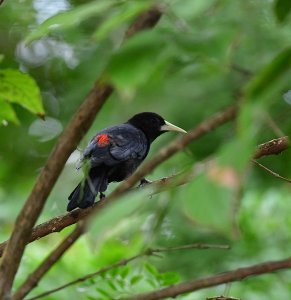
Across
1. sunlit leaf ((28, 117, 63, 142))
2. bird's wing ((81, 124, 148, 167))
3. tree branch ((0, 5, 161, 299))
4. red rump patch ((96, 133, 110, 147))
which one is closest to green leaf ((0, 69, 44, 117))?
tree branch ((0, 5, 161, 299))

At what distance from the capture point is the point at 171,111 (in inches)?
33.3

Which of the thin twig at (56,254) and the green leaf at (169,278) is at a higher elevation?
the thin twig at (56,254)

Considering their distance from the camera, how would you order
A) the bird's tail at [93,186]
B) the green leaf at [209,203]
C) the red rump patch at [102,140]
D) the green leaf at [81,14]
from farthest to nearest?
the red rump patch at [102,140], the bird's tail at [93,186], the green leaf at [81,14], the green leaf at [209,203]

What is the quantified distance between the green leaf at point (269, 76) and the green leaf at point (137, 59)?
11 cm

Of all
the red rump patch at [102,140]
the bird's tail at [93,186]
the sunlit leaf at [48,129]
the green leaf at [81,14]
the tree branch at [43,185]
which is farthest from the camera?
the red rump patch at [102,140]

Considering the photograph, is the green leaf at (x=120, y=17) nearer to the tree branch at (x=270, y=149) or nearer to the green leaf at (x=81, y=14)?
the green leaf at (x=81, y=14)

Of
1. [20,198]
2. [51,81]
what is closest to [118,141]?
[20,198]

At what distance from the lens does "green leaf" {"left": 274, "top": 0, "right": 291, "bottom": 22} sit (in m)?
0.87

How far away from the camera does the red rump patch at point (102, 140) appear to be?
10.3 feet

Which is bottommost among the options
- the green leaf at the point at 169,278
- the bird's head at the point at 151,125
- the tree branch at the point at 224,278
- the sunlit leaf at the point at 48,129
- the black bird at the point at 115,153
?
the bird's head at the point at 151,125

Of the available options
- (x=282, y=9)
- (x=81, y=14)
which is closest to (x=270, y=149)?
(x=282, y=9)

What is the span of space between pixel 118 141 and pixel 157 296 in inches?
97.9

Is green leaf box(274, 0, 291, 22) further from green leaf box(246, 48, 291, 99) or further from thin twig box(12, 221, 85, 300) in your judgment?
thin twig box(12, 221, 85, 300)

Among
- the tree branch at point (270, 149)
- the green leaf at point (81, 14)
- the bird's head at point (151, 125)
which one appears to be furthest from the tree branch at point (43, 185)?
the bird's head at point (151, 125)
